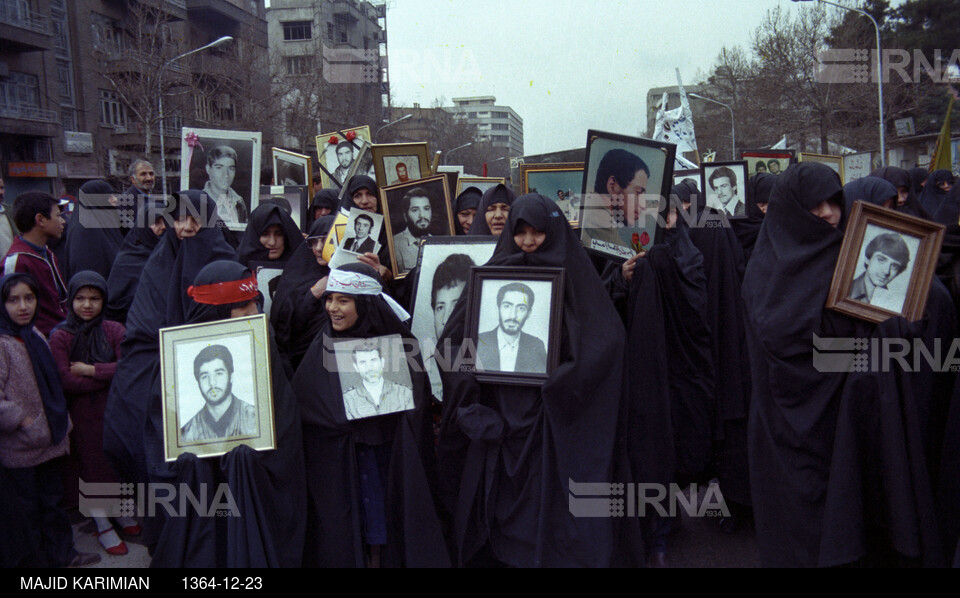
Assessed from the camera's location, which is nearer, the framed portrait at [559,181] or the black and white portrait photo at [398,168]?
the black and white portrait photo at [398,168]

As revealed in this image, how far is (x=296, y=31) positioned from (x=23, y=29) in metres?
36.9

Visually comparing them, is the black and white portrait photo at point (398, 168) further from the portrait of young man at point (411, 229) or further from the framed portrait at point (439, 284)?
the framed portrait at point (439, 284)

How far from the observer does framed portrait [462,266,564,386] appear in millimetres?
3430

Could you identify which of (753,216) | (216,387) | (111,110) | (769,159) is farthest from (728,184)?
(111,110)

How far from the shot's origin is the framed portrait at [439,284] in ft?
14.3

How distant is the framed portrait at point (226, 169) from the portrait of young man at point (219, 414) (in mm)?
3271

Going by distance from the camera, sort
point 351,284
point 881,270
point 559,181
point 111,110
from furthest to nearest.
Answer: point 111,110
point 559,181
point 351,284
point 881,270

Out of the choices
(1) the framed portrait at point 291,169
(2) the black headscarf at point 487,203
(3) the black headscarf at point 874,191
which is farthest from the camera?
(1) the framed portrait at point 291,169

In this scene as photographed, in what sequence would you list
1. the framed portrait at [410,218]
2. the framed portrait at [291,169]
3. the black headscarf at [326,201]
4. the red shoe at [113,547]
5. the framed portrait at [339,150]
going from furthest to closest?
the framed portrait at [291,169], the framed portrait at [339,150], the black headscarf at [326,201], the framed portrait at [410,218], the red shoe at [113,547]

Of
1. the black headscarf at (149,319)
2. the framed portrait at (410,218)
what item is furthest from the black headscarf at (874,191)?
the black headscarf at (149,319)

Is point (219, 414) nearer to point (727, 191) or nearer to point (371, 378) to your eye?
point (371, 378)

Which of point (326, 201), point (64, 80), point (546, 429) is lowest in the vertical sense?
point (546, 429)

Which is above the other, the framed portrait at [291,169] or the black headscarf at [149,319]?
the framed portrait at [291,169]

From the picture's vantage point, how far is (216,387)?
338cm
